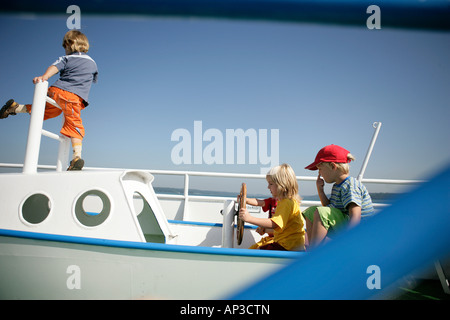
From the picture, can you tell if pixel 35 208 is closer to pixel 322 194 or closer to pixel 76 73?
pixel 76 73

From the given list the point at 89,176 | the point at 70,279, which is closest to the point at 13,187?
the point at 89,176

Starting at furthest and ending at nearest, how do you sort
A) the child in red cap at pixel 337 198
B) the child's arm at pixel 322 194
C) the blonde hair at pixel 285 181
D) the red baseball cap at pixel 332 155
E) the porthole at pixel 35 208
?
the porthole at pixel 35 208 → the child's arm at pixel 322 194 → the blonde hair at pixel 285 181 → the red baseball cap at pixel 332 155 → the child in red cap at pixel 337 198

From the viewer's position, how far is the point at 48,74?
2178 millimetres

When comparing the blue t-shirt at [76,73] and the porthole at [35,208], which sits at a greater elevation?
the blue t-shirt at [76,73]

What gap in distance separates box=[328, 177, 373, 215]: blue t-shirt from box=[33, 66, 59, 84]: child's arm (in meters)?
2.44

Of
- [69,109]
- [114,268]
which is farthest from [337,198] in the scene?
[69,109]

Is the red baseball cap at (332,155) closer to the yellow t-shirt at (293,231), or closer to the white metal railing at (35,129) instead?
the yellow t-shirt at (293,231)

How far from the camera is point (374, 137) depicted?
3.47 metres

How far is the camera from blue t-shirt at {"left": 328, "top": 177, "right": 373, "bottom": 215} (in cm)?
190

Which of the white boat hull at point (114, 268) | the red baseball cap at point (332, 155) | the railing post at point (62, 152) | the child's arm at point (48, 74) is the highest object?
the child's arm at point (48, 74)

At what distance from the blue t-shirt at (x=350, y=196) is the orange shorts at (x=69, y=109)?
2.22 meters

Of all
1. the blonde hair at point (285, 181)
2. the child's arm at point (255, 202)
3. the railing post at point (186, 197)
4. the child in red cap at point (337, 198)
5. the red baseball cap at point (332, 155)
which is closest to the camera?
the child in red cap at point (337, 198)

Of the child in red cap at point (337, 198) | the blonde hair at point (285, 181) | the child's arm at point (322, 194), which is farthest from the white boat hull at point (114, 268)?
the child's arm at point (322, 194)

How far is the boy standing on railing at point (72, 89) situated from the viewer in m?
2.25
